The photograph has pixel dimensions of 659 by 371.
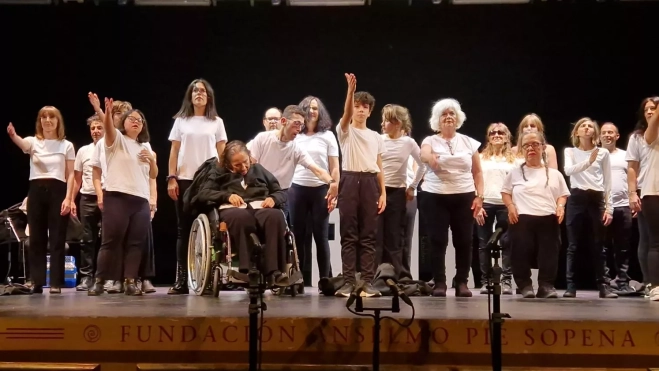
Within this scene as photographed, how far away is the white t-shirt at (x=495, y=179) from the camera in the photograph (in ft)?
18.0

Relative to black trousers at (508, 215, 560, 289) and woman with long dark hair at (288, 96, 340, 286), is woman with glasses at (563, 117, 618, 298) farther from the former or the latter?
woman with long dark hair at (288, 96, 340, 286)

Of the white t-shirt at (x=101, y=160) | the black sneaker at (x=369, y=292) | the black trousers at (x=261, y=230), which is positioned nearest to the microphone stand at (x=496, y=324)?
the black sneaker at (x=369, y=292)

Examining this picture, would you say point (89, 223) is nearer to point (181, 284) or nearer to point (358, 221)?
point (181, 284)

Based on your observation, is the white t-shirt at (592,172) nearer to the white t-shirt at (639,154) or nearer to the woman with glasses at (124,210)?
the white t-shirt at (639,154)

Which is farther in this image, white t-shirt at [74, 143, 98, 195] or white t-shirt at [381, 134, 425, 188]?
white t-shirt at [74, 143, 98, 195]

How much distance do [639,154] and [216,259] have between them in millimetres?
2754

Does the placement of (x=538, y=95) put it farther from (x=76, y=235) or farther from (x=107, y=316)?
(x=107, y=316)

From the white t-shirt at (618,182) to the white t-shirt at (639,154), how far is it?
78 centimetres

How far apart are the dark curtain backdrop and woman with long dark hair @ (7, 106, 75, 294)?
8.18ft

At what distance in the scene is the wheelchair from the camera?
3953 millimetres

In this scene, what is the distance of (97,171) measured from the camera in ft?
14.9

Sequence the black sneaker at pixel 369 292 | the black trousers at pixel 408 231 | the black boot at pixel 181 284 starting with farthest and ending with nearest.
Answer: the black trousers at pixel 408 231 < the black boot at pixel 181 284 < the black sneaker at pixel 369 292

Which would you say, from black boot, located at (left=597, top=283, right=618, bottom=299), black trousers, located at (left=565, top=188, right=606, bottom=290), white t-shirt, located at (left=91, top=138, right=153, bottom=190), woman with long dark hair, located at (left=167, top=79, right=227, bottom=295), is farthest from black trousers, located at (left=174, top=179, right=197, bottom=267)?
black boot, located at (left=597, top=283, right=618, bottom=299)

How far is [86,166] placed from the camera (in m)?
5.35
